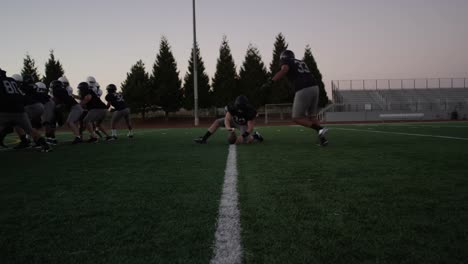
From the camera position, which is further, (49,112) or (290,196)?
(49,112)

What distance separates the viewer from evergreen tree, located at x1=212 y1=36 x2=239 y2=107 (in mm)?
40875

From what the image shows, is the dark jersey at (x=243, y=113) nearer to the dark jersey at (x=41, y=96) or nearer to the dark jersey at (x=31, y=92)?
the dark jersey at (x=31, y=92)

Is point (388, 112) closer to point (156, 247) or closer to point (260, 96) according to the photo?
point (260, 96)

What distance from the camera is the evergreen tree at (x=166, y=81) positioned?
39438 millimetres

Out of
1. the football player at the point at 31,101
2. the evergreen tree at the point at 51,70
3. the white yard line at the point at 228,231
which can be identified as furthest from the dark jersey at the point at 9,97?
the evergreen tree at the point at 51,70

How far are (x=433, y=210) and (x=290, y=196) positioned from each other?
929 millimetres

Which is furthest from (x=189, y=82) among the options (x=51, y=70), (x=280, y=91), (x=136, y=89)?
(x=51, y=70)

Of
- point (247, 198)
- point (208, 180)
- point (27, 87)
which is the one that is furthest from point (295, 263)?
point (27, 87)

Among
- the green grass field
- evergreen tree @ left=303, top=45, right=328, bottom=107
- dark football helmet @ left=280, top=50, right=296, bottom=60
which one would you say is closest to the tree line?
evergreen tree @ left=303, top=45, right=328, bottom=107

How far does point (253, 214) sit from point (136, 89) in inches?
1530

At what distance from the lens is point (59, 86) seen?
8.39 metres

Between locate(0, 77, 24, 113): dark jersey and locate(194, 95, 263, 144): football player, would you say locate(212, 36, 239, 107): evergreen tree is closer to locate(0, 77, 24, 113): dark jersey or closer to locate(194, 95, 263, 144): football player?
locate(194, 95, 263, 144): football player

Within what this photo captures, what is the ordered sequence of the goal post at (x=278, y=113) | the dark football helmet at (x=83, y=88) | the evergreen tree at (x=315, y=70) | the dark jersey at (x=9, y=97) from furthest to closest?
the evergreen tree at (x=315, y=70) < the goal post at (x=278, y=113) < the dark football helmet at (x=83, y=88) < the dark jersey at (x=9, y=97)

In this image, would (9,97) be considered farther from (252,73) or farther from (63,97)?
(252,73)
